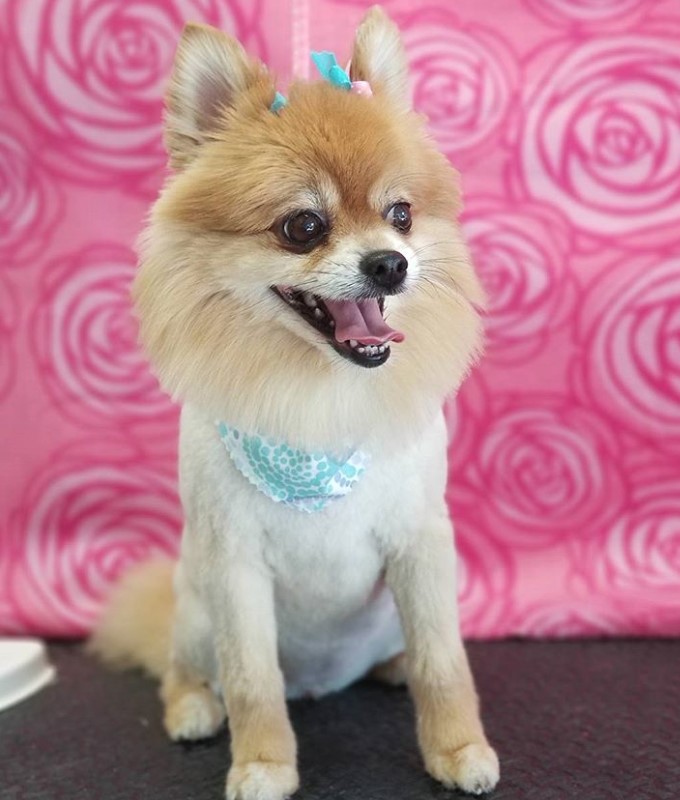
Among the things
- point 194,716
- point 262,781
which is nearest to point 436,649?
point 262,781

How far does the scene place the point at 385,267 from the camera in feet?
3.80

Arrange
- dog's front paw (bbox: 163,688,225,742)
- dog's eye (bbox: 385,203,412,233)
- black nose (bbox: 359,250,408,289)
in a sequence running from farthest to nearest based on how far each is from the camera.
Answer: dog's front paw (bbox: 163,688,225,742) → dog's eye (bbox: 385,203,412,233) → black nose (bbox: 359,250,408,289)

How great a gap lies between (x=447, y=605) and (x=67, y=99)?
1165 mm

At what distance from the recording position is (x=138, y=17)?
1.83 meters

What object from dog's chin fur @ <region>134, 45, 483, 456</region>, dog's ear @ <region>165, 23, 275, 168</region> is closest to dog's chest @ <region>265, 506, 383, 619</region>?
dog's chin fur @ <region>134, 45, 483, 456</region>

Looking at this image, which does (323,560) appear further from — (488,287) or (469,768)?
(488,287)

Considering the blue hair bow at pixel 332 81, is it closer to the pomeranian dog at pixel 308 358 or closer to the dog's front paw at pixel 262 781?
the pomeranian dog at pixel 308 358

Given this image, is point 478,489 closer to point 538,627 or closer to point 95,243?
point 538,627

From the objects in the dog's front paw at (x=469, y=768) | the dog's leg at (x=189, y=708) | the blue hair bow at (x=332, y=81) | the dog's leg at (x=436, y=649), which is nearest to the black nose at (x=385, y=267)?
the blue hair bow at (x=332, y=81)

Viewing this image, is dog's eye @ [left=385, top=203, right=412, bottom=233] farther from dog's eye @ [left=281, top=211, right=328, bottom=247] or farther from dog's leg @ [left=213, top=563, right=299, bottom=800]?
dog's leg @ [left=213, top=563, right=299, bottom=800]

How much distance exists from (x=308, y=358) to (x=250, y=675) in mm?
436

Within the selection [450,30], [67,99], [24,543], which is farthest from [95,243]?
[450,30]

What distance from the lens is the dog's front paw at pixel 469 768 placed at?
1.31 m

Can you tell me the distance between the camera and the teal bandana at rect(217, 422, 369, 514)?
129 centimetres
